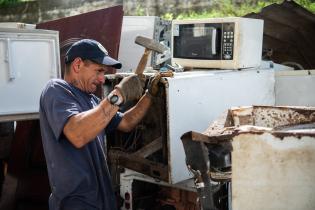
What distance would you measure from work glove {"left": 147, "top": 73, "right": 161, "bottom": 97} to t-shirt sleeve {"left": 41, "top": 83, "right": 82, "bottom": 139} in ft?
1.52

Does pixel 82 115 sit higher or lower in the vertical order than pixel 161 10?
lower

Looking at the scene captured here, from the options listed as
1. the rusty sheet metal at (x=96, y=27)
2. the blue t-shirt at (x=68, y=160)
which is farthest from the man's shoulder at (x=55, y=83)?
the rusty sheet metal at (x=96, y=27)

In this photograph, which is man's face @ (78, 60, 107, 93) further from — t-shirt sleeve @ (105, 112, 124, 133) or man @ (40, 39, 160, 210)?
t-shirt sleeve @ (105, 112, 124, 133)

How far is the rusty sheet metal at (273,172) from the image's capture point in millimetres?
1610

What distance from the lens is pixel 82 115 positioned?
6.94ft

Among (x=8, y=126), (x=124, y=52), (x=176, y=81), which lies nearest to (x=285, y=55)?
(x=124, y=52)

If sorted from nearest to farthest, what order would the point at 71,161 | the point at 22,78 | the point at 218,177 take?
the point at 218,177, the point at 71,161, the point at 22,78

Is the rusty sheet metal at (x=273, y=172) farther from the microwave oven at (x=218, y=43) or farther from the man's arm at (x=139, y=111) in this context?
the microwave oven at (x=218, y=43)

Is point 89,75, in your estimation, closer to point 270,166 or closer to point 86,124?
point 86,124

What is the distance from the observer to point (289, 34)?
4359 millimetres

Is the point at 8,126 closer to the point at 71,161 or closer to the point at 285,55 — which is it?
the point at 71,161

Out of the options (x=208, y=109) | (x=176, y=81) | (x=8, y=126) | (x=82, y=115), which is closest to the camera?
(x=82, y=115)

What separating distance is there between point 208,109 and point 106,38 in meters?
2.13

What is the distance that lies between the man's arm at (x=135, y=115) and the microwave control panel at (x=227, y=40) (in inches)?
31.7
